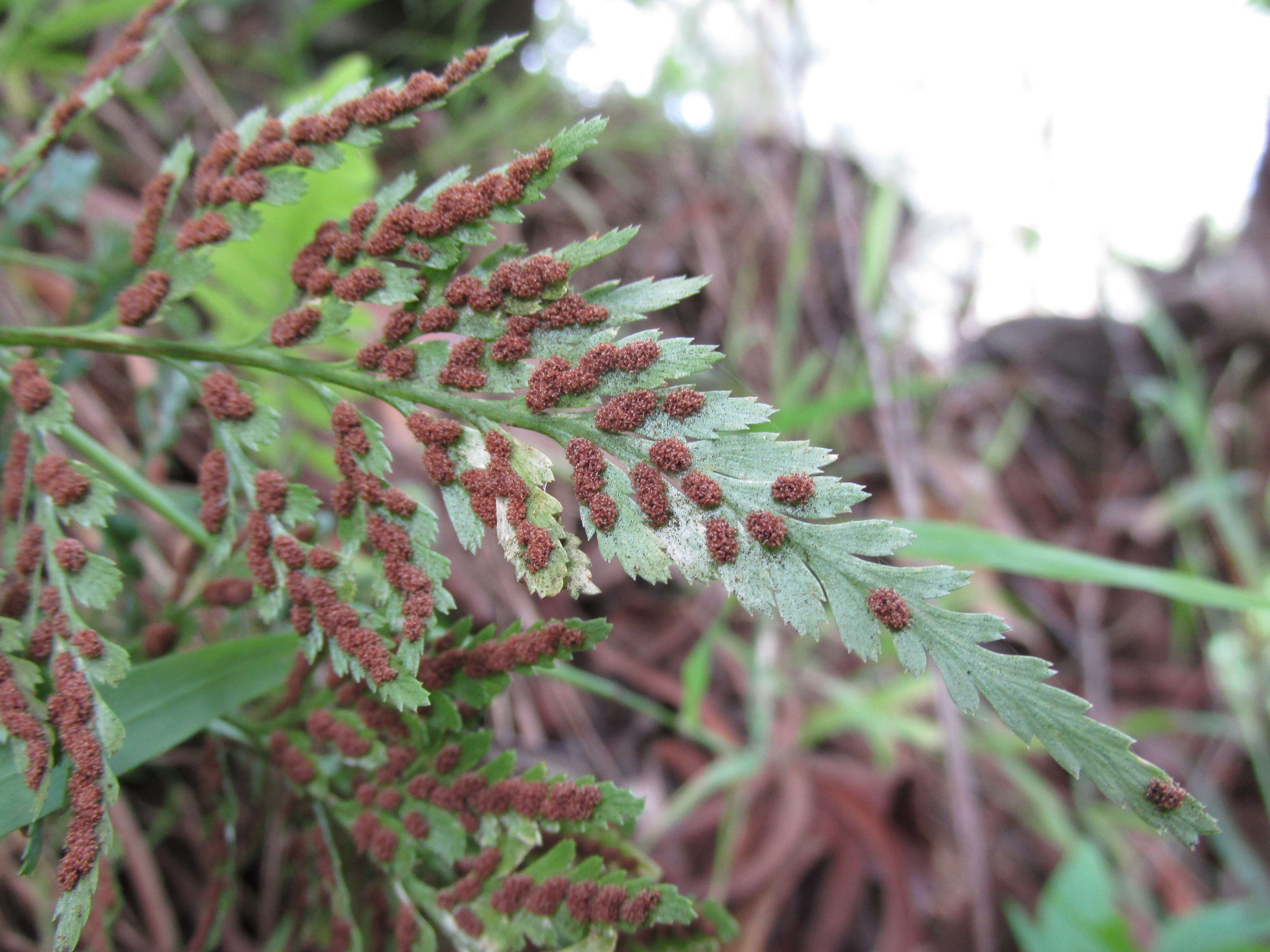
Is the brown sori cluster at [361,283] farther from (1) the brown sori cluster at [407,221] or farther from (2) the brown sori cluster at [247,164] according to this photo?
(2) the brown sori cluster at [247,164]

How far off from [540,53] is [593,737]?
2.36m

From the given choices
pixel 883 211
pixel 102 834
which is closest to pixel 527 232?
pixel 883 211

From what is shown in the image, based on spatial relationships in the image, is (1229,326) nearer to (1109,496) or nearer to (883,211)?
(1109,496)

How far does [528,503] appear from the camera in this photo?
0.73 metres

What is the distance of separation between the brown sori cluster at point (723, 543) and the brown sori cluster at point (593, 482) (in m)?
0.09

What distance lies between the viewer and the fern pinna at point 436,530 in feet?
2.20

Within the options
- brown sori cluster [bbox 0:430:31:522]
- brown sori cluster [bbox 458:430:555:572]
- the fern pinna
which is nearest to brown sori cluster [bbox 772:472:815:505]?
the fern pinna

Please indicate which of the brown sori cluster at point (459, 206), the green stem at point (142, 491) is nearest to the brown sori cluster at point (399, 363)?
the brown sori cluster at point (459, 206)

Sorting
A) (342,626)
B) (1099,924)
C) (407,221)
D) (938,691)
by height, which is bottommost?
(1099,924)

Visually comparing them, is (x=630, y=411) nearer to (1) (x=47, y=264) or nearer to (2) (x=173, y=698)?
(2) (x=173, y=698)

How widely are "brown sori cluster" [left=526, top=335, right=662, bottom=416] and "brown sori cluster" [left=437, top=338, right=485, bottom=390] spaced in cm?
6

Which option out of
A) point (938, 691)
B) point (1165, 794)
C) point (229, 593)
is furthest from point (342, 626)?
point (938, 691)

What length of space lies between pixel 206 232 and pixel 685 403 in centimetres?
57

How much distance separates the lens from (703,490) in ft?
2.31
